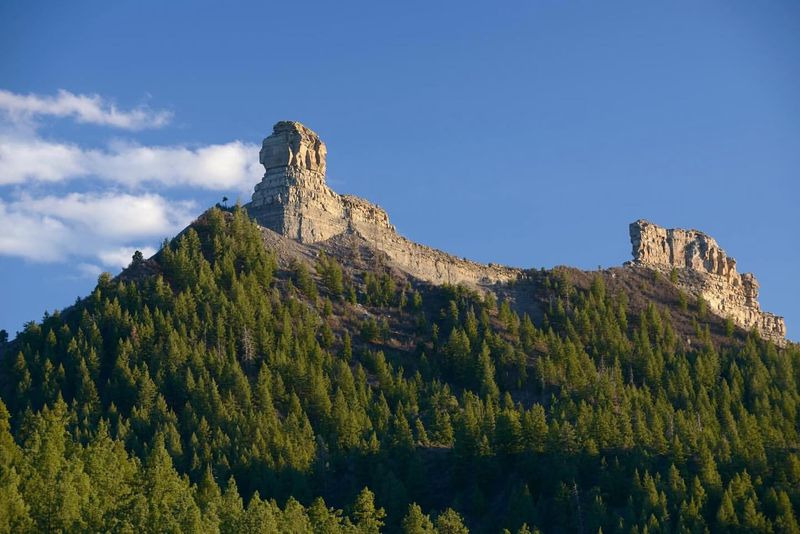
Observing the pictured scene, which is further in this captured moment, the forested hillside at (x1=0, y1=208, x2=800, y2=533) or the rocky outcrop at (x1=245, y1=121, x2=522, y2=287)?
the rocky outcrop at (x1=245, y1=121, x2=522, y2=287)

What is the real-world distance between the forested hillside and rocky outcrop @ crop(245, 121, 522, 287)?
17.9 ft

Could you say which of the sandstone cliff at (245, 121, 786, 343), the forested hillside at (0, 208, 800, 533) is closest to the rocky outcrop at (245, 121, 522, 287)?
the sandstone cliff at (245, 121, 786, 343)

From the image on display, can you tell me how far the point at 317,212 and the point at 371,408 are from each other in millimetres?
39891

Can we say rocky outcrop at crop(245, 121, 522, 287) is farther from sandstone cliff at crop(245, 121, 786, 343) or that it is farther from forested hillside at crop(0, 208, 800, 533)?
forested hillside at crop(0, 208, 800, 533)

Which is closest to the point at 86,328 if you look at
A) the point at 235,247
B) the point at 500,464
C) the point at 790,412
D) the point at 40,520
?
the point at 235,247

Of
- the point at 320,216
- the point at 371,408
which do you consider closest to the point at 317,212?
the point at 320,216

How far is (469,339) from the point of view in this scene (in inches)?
6314

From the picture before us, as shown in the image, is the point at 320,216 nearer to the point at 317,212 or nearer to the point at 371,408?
the point at 317,212

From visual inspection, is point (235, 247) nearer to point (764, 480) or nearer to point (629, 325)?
point (629, 325)

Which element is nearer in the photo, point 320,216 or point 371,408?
point 371,408

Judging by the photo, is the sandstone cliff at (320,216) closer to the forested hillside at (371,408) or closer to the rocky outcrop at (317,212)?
the rocky outcrop at (317,212)

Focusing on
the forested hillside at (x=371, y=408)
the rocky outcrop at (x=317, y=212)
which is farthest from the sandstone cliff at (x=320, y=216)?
the forested hillside at (x=371, y=408)

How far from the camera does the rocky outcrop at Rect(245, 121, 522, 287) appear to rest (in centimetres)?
17538

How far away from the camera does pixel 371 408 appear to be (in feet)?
465
